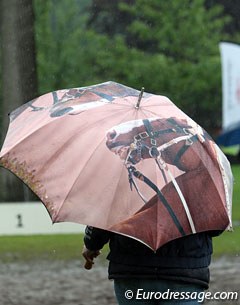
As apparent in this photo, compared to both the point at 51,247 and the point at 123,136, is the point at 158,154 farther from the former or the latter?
the point at 51,247

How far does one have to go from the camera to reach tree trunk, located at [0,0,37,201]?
13633mm

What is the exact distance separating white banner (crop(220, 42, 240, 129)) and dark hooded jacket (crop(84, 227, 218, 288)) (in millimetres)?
20816

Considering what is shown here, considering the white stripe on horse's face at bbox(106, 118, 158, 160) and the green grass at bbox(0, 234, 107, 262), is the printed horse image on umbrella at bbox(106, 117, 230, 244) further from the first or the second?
the green grass at bbox(0, 234, 107, 262)

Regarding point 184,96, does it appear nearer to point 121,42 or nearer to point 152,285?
point 121,42

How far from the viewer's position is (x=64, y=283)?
8.73m

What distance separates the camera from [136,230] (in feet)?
12.7

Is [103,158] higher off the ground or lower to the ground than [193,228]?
higher

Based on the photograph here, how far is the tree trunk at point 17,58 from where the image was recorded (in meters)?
13.6

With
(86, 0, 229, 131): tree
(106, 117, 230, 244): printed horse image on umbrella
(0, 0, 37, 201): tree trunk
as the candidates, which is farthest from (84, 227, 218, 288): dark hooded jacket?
A: (86, 0, 229, 131): tree

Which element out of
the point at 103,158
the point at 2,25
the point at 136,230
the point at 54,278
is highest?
the point at 103,158

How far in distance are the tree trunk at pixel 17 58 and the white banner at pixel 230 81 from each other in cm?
1158

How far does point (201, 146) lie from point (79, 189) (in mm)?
538

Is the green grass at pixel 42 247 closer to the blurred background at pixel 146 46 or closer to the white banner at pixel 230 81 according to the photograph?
the white banner at pixel 230 81

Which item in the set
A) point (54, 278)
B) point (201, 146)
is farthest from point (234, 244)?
point (201, 146)
